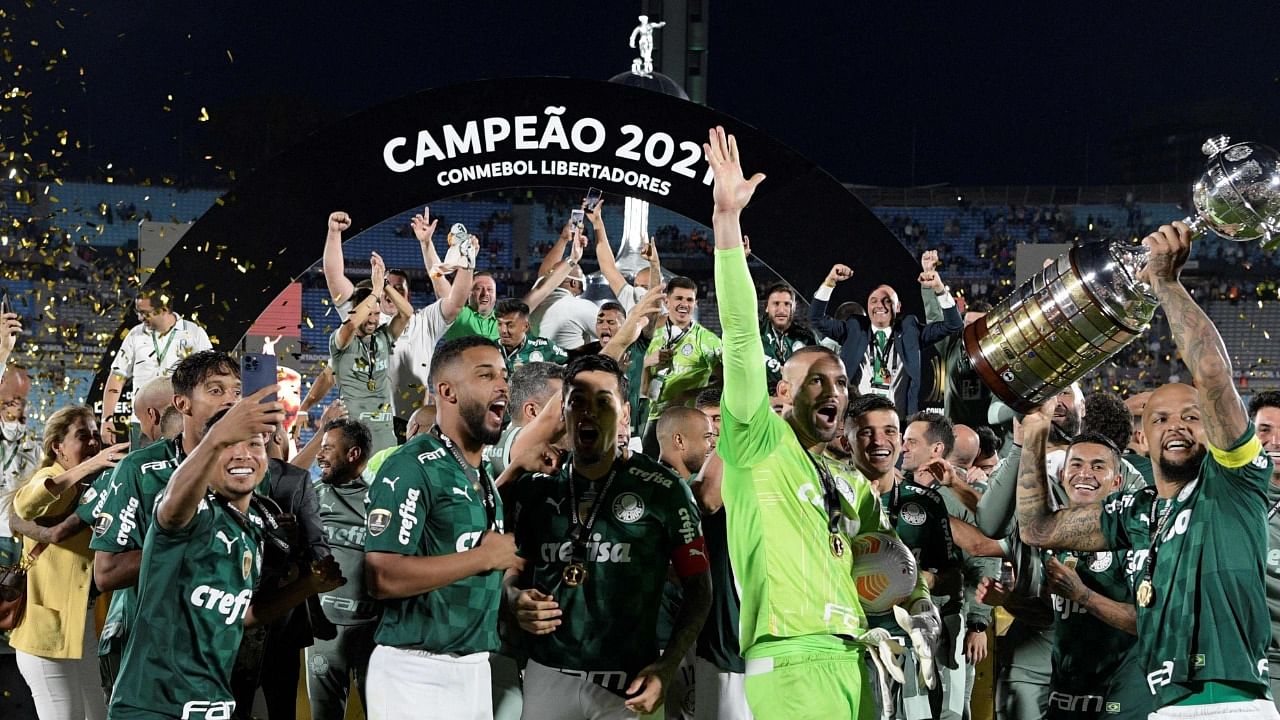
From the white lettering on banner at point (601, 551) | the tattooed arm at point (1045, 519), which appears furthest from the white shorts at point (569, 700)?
the tattooed arm at point (1045, 519)

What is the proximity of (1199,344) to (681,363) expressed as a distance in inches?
195

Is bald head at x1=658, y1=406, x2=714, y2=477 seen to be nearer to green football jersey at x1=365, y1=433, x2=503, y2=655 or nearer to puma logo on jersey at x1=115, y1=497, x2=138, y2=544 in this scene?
green football jersey at x1=365, y1=433, x2=503, y2=655

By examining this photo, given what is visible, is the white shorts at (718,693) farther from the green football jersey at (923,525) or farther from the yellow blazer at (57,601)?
the yellow blazer at (57,601)

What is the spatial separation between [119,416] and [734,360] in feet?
20.1

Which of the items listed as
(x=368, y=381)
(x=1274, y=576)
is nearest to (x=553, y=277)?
(x=368, y=381)

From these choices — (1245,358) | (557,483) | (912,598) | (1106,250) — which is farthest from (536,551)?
(1245,358)

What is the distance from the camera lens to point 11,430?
8.82 meters

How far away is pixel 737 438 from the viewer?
4066 millimetres

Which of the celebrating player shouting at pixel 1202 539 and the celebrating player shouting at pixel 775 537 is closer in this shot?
the celebrating player shouting at pixel 775 537

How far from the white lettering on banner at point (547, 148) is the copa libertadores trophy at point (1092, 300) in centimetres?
451

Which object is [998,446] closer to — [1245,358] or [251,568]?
[251,568]

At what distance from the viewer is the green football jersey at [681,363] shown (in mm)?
8875

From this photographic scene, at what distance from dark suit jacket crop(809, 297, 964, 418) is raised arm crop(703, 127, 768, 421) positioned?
508 centimetres

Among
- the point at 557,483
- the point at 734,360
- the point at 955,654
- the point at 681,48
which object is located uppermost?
the point at 681,48
